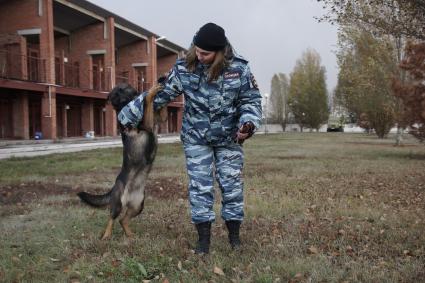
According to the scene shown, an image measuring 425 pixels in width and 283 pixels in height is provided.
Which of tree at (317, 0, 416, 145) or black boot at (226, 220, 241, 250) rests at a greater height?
tree at (317, 0, 416, 145)

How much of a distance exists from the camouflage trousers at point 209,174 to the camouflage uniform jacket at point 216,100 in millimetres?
87

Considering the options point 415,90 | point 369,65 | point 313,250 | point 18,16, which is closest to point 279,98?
point 369,65

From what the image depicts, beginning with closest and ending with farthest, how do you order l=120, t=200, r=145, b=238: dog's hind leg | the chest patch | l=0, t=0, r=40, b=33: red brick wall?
the chest patch, l=120, t=200, r=145, b=238: dog's hind leg, l=0, t=0, r=40, b=33: red brick wall

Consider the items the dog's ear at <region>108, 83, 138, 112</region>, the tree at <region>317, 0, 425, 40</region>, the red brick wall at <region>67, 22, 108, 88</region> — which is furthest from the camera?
the red brick wall at <region>67, 22, 108, 88</region>

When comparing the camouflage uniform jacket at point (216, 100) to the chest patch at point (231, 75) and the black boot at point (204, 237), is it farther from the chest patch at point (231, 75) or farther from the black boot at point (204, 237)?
the black boot at point (204, 237)

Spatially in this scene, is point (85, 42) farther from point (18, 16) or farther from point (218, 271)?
point (218, 271)

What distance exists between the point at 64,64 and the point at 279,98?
192 ft

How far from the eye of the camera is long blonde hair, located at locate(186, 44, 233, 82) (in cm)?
374

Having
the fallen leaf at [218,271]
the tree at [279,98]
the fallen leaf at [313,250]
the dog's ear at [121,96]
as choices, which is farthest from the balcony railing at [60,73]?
the tree at [279,98]

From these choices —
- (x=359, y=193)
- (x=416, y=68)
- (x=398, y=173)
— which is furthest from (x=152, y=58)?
(x=359, y=193)

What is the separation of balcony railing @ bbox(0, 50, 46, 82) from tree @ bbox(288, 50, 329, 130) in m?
49.0

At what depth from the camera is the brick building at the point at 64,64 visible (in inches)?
1061

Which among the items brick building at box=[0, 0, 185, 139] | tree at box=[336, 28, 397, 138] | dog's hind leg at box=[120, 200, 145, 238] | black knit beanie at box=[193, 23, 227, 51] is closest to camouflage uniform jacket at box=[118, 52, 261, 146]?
black knit beanie at box=[193, 23, 227, 51]

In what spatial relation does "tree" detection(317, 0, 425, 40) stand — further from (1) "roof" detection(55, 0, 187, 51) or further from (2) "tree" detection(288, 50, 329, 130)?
(2) "tree" detection(288, 50, 329, 130)
